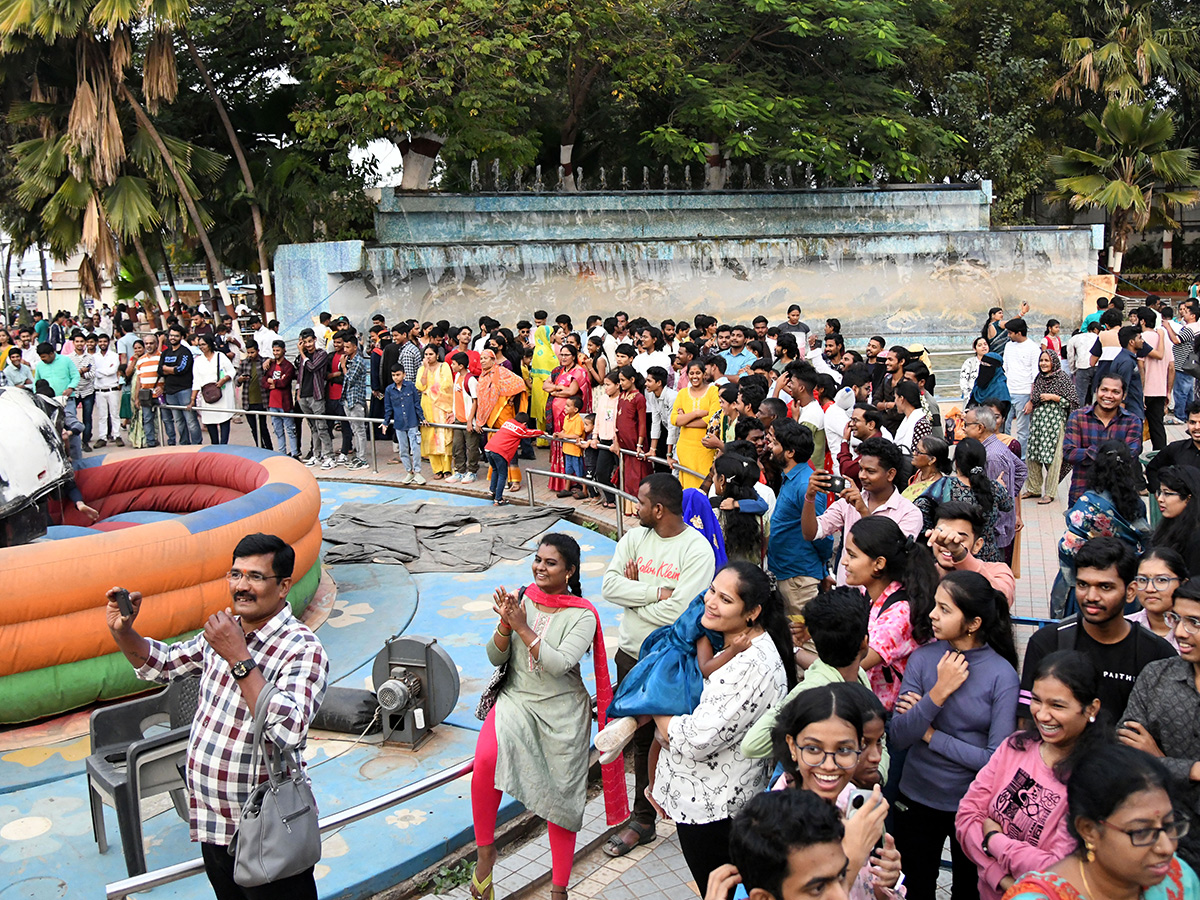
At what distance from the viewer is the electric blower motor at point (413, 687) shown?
5.98 metres

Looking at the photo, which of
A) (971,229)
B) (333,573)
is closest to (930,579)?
(333,573)

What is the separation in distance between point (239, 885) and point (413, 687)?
247 cm

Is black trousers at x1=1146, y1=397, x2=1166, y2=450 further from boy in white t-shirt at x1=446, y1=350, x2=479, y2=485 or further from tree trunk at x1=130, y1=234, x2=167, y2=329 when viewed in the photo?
tree trunk at x1=130, y1=234, x2=167, y2=329

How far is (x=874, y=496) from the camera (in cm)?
579

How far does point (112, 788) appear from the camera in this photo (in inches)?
187

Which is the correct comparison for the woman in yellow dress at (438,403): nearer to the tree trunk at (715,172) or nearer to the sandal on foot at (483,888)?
the sandal on foot at (483,888)

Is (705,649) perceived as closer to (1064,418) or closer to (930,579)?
(930,579)

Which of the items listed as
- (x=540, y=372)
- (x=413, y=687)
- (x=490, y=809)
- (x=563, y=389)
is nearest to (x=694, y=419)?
(x=563, y=389)

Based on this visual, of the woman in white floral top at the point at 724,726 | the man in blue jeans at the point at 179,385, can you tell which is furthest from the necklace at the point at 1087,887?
the man in blue jeans at the point at 179,385

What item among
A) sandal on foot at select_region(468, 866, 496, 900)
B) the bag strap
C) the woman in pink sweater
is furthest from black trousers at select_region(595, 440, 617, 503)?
the woman in pink sweater

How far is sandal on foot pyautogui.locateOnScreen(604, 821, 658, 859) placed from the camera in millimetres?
5164

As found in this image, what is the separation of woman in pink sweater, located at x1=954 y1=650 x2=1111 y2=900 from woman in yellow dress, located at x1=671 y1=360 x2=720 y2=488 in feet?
18.9

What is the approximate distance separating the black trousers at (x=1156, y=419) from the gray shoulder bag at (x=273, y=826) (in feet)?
35.0

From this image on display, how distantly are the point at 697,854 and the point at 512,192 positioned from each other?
19271 millimetres
